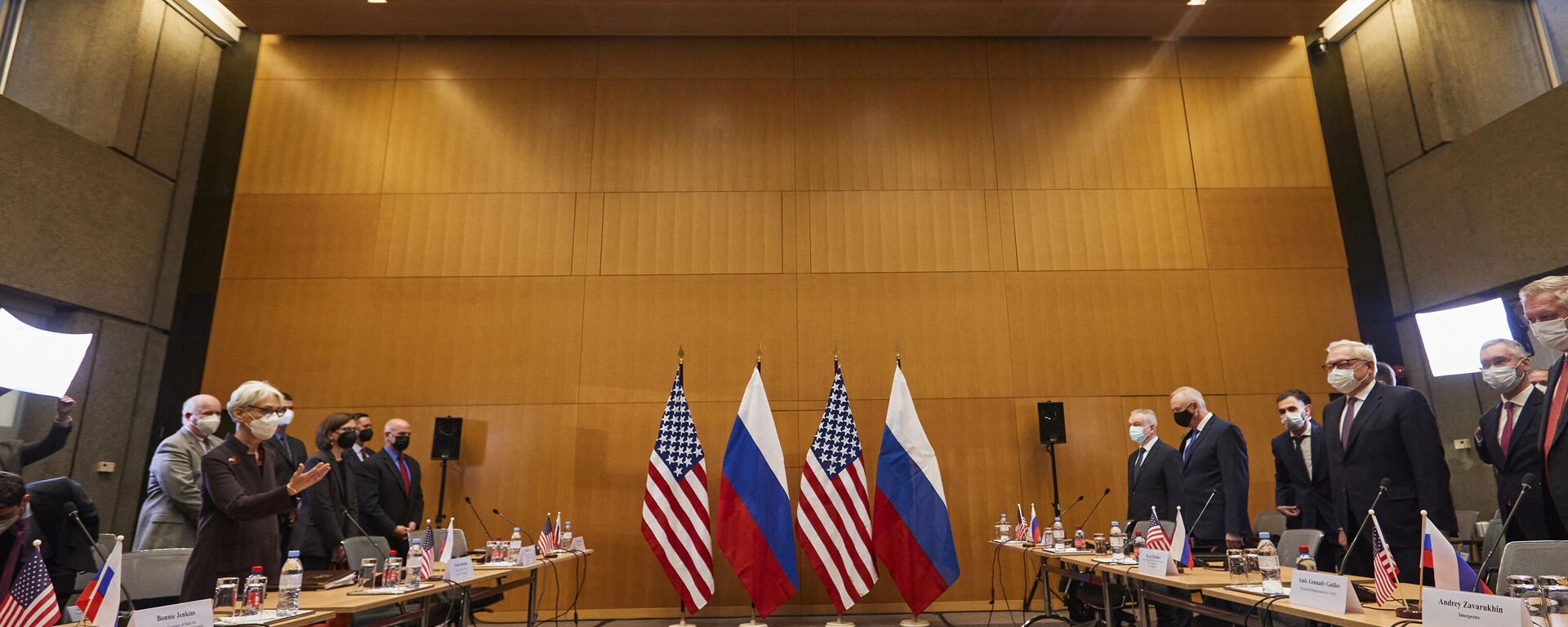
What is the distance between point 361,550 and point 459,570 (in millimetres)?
851

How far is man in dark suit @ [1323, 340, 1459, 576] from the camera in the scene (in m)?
3.07

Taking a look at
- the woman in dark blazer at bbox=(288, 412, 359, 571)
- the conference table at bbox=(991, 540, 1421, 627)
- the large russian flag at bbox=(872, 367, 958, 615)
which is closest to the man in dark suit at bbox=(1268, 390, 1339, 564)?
the conference table at bbox=(991, 540, 1421, 627)

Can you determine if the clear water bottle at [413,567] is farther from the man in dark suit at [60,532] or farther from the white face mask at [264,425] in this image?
the man in dark suit at [60,532]

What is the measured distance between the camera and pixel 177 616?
6.89ft

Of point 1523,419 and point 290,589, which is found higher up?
point 1523,419

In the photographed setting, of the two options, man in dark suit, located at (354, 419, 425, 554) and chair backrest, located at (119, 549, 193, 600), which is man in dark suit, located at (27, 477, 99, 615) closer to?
chair backrest, located at (119, 549, 193, 600)

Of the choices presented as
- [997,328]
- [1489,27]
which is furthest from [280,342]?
[1489,27]

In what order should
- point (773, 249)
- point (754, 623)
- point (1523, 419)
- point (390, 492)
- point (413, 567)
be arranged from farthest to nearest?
point (773, 249)
point (754, 623)
point (390, 492)
point (413, 567)
point (1523, 419)

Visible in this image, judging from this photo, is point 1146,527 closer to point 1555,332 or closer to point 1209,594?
point 1209,594

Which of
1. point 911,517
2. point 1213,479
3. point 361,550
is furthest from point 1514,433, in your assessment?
point 361,550

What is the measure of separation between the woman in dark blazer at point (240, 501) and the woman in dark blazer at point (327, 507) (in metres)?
0.98

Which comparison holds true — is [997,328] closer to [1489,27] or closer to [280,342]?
[1489,27]

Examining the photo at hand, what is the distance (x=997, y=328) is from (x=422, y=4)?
5582mm

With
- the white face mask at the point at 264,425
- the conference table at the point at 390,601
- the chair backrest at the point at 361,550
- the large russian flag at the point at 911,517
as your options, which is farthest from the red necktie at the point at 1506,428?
the chair backrest at the point at 361,550
